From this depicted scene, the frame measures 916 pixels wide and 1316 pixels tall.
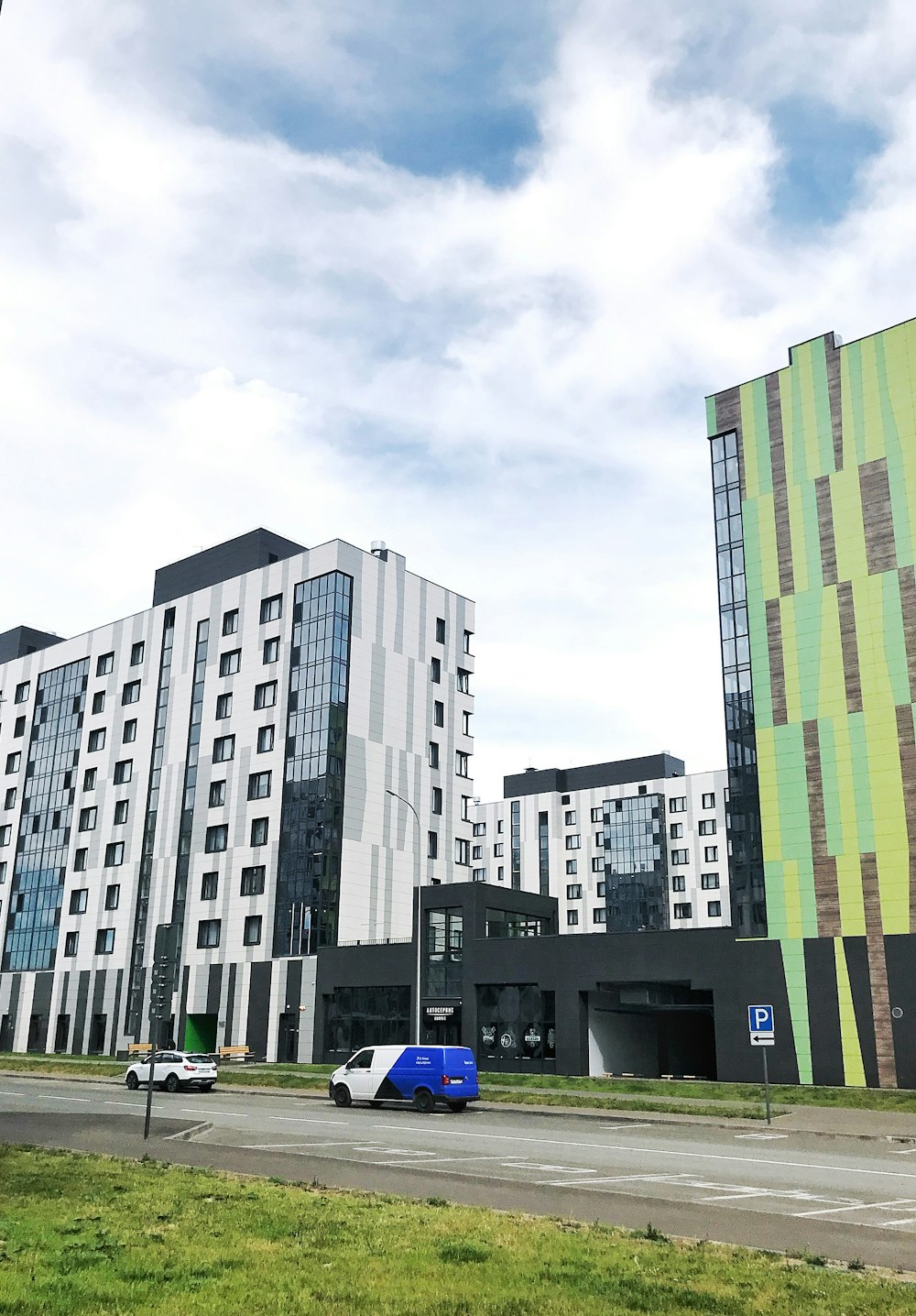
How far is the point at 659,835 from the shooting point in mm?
105688

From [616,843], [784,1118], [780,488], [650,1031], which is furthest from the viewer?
[616,843]

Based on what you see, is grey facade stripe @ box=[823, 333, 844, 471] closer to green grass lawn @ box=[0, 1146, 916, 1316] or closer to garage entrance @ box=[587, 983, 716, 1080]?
garage entrance @ box=[587, 983, 716, 1080]

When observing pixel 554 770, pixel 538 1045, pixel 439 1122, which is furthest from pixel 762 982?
pixel 554 770

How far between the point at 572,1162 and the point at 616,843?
90424mm

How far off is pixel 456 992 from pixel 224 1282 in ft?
149

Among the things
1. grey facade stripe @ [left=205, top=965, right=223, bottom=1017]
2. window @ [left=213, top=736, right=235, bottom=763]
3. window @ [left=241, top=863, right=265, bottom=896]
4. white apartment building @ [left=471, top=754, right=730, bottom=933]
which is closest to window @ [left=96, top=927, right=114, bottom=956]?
grey facade stripe @ [left=205, top=965, right=223, bottom=1017]

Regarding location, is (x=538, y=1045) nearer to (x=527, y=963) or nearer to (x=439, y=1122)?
(x=527, y=963)

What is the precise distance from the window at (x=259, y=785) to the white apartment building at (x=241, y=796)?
122 mm

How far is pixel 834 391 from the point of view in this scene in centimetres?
4759

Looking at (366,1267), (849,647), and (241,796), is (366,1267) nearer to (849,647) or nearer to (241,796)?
(849,647)

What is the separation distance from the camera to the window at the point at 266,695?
6894cm

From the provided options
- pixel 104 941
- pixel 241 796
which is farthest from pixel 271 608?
pixel 104 941

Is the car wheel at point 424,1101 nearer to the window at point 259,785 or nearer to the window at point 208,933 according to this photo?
the window at point 259,785

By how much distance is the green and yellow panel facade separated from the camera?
4156cm
